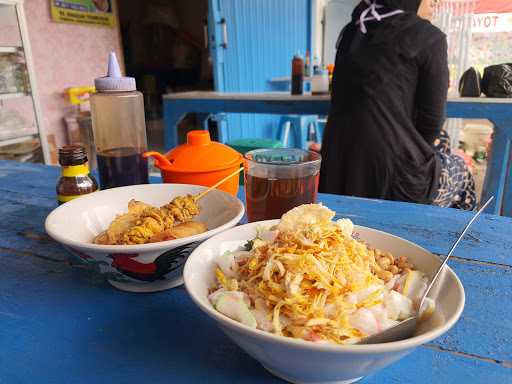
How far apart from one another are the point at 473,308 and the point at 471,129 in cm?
412

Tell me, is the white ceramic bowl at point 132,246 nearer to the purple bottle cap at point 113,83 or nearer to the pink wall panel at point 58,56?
the purple bottle cap at point 113,83

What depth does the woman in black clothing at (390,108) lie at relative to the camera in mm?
1478

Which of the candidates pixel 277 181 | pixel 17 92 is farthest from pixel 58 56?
pixel 277 181

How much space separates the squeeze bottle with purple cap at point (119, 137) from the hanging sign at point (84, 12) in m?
2.96

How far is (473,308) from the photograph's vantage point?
0.54 metres

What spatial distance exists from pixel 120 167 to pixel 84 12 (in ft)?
10.7

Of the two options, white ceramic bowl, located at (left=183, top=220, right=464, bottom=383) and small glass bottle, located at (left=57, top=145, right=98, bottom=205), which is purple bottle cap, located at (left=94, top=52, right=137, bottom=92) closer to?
small glass bottle, located at (left=57, top=145, right=98, bottom=205)

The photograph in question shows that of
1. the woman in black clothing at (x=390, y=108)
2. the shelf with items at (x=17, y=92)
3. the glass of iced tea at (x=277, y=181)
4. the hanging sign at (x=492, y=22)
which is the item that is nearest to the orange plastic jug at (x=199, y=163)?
the glass of iced tea at (x=277, y=181)

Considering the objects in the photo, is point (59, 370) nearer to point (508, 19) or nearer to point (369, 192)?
point (369, 192)

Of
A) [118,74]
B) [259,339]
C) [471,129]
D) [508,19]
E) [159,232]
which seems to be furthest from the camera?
[471,129]

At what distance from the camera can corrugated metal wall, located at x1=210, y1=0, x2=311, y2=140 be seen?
3.85 m

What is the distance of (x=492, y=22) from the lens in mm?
3695

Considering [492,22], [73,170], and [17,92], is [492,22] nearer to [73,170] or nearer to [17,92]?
[17,92]

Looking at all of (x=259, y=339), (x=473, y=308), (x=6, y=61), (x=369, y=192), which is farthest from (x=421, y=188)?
(x=6, y=61)
